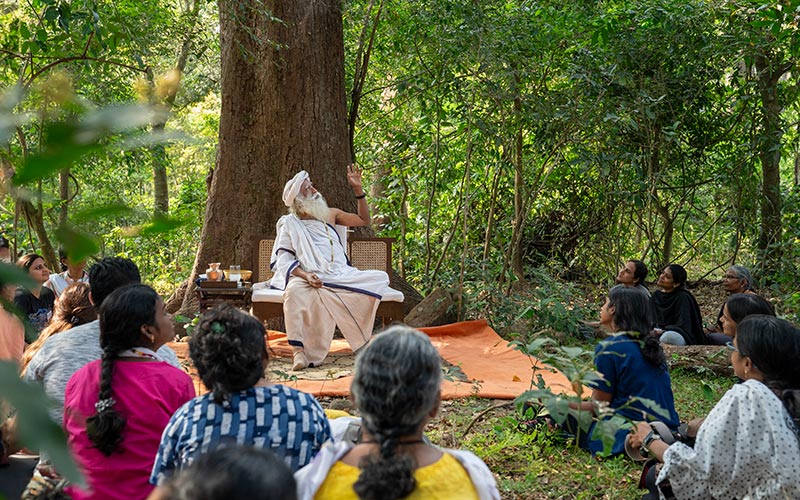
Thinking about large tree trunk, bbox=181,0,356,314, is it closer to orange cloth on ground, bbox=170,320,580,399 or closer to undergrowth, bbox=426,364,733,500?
orange cloth on ground, bbox=170,320,580,399

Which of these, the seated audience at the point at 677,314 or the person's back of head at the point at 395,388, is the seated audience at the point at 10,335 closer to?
the person's back of head at the point at 395,388

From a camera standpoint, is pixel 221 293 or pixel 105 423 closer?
pixel 105 423

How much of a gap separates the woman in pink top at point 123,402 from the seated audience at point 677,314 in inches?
192

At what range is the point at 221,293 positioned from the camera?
663cm

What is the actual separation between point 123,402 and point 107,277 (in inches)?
39.0

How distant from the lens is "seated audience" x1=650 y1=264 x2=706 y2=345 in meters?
6.46

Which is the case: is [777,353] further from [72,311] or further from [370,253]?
[370,253]

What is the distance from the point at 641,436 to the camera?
3.13 meters

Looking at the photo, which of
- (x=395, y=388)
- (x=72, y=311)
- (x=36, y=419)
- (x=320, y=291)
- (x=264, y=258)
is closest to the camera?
(x=36, y=419)

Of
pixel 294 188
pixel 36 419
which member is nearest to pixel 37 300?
pixel 294 188

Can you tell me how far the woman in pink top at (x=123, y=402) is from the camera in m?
2.30

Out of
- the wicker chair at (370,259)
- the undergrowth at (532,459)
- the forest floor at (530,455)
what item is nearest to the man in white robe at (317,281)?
the wicker chair at (370,259)

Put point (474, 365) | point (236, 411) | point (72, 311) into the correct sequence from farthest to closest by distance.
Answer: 1. point (474, 365)
2. point (72, 311)
3. point (236, 411)

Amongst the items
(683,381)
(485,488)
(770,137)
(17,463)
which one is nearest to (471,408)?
(683,381)
